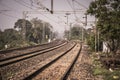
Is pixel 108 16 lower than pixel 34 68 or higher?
higher

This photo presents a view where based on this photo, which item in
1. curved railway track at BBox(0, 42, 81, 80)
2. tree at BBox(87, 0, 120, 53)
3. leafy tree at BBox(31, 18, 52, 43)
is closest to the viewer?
curved railway track at BBox(0, 42, 81, 80)

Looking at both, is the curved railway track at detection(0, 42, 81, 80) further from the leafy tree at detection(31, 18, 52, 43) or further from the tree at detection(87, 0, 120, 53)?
the leafy tree at detection(31, 18, 52, 43)

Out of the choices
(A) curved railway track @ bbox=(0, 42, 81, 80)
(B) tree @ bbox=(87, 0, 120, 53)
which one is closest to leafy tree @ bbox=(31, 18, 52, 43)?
(A) curved railway track @ bbox=(0, 42, 81, 80)

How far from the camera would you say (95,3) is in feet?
50.0

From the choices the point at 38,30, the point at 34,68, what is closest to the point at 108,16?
the point at 34,68

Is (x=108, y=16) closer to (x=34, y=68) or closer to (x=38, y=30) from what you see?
(x=34, y=68)

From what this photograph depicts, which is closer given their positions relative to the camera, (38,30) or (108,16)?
(108,16)

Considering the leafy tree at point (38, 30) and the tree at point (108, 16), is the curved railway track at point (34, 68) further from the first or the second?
the leafy tree at point (38, 30)

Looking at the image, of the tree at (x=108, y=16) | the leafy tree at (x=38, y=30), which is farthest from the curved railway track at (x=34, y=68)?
the leafy tree at (x=38, y=30)

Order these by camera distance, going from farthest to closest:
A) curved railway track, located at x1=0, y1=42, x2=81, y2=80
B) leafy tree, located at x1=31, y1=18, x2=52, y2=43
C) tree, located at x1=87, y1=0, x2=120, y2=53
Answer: leafy tree, located at x1=31, y1=18, x2=52, y2=43
tree, located at x1=87, y1=0, x2=120, y2=53
curved railway track, located at x1=0, y1=42, x2=81, y2=80

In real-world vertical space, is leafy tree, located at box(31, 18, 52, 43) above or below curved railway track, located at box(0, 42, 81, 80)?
above

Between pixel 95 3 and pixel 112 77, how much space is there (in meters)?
6.62

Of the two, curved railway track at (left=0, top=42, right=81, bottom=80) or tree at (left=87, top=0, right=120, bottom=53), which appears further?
tree at (left=87, top=0, right=120, bottom=53)

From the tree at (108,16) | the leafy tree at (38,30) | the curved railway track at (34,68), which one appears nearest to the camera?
the curved railway track at (34,68)
